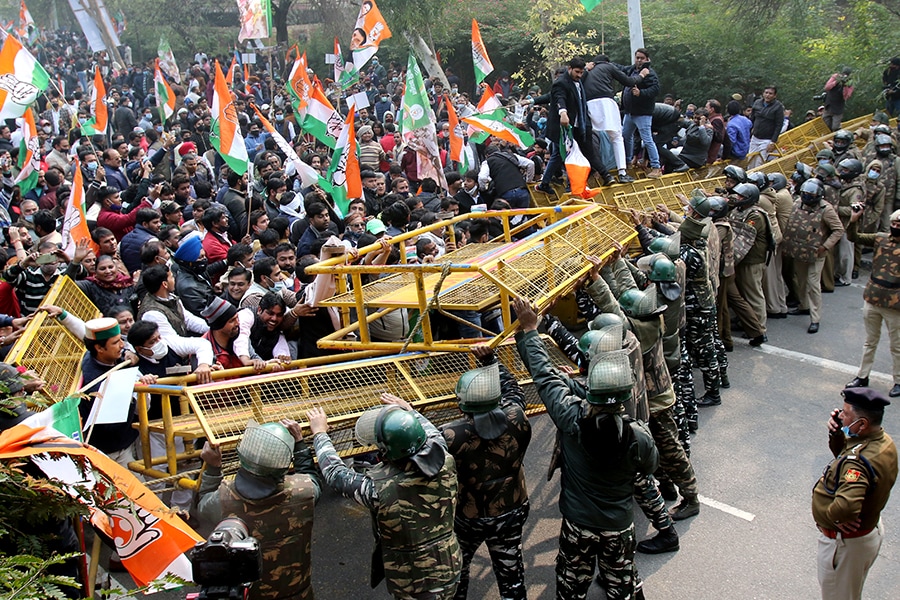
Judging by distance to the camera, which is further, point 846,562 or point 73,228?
point 73,228

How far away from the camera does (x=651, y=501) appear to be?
5.49 meters

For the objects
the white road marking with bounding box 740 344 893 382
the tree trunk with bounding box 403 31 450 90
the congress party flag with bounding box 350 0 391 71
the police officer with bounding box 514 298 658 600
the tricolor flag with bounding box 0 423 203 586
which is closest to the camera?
the tricolor flag with bounding box 0 423 203 586

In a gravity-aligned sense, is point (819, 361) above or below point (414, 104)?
below

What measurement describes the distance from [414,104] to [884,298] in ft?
21.4

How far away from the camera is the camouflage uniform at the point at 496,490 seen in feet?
14.9

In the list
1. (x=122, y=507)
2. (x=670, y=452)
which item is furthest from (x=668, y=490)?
(x=122, y=507)

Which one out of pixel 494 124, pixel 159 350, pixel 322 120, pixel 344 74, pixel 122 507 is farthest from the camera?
pixel 344 74

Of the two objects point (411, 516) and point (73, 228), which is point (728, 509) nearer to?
point (411, 516)

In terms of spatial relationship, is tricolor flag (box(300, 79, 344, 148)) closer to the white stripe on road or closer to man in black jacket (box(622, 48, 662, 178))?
man in black jacket (box(622, 48, 662, 178))

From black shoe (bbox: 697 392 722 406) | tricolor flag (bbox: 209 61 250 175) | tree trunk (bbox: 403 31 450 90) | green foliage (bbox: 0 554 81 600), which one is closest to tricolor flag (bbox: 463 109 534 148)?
tricolor flag (bbox: 209 61 250 175)

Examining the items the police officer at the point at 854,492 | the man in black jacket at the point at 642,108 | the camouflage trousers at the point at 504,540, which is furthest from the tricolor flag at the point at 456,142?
the police officer at the point at 854,492

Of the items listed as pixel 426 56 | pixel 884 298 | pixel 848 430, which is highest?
pixel 426 56

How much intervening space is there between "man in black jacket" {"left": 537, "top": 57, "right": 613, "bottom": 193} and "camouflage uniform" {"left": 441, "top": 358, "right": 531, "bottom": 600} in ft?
21.5

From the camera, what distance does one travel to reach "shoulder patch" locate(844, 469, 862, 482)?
427 centimetres
